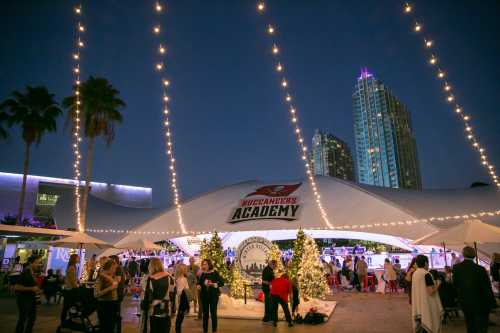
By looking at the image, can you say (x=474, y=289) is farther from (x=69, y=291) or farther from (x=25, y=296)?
(x=69, y=291)

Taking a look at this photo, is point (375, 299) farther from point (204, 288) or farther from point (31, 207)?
point (31, 207)

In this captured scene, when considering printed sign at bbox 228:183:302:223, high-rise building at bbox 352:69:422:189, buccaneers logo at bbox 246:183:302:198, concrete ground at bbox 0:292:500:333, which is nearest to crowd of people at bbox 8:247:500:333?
concrete ground at bbox 0:292:500:333

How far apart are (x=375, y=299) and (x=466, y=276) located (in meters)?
9.01

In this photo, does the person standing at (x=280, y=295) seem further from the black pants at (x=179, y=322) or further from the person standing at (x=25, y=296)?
the person standing at (x=25, y=296)

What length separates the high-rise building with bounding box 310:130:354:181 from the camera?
96.9 m

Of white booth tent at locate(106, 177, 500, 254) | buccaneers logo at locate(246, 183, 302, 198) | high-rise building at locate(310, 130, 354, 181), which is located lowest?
white booth tent at locate(106, 177, 500, 254)

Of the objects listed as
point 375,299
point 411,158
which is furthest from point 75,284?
point 411,158

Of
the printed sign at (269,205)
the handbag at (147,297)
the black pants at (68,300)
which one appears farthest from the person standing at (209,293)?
the printed sign at (269,205)

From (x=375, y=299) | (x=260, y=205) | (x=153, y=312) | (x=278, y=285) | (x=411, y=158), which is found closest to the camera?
(x=153, y=312)

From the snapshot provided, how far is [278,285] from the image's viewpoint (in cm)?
842

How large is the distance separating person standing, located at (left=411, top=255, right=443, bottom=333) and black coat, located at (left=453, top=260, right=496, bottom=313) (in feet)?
1.32

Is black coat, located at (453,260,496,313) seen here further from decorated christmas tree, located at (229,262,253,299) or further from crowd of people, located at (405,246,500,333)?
decorated christmas tree, located at (229,262,253,299)

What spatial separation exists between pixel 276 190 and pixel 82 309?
16752 mm

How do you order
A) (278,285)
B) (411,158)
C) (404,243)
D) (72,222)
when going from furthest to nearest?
(411,158)
(72,222)
(404,243)
(278,285)
